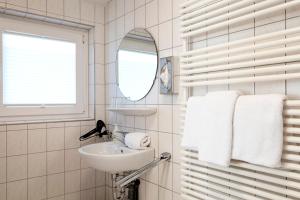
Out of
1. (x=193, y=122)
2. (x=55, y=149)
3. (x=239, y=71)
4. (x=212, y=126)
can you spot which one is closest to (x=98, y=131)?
(x=55, y=149)

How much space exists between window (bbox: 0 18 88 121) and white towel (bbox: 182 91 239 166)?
4.47 feet

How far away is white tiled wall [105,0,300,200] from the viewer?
3.52 ft

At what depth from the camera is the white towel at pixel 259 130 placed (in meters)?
0.93

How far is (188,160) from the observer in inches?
53.2

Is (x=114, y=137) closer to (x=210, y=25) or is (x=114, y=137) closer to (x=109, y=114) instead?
(x=109, y=114)

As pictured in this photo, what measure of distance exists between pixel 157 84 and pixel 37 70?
1110mm

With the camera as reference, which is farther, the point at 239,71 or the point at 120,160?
the point at 120,160

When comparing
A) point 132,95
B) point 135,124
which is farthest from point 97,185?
point 132,95

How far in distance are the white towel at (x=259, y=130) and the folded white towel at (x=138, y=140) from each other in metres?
0.76

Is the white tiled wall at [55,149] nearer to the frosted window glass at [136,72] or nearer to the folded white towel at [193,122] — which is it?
the frosted window glass at [136,72]

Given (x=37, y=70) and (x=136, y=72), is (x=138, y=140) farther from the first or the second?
(x=37, y=70)

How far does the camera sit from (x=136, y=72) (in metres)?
1.91

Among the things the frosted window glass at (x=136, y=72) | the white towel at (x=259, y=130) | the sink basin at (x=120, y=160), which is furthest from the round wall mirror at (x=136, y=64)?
the white towel at (x=259, y=130)

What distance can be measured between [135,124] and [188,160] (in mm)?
670
